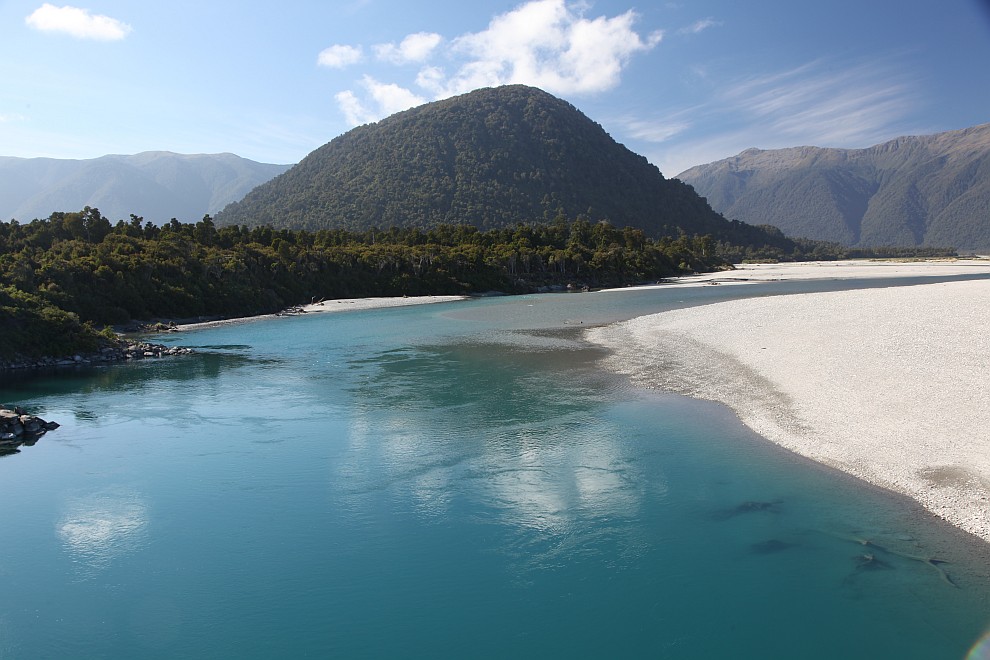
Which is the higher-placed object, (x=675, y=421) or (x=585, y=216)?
(x=585, y=216)

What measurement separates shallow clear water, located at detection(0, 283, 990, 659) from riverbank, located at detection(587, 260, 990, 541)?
110 centimetres

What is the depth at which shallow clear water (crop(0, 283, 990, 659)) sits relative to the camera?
8672mm

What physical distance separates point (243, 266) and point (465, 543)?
68.9 meters

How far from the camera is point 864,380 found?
1969cm

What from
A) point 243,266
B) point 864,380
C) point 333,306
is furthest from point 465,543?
point 243,266

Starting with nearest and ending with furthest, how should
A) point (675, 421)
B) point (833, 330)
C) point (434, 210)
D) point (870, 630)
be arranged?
point (870, 630), point (675, 421), point (833, 330), point (434, 210)

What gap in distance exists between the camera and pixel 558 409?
67.7 ft

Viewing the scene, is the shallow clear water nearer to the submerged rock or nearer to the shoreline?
the submerged rock

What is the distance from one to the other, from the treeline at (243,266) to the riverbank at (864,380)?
3701 cm

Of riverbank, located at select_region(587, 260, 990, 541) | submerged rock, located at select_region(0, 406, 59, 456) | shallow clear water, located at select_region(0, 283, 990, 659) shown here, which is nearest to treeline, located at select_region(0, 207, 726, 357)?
submerged rock, located at select_region(0, 406, 59, 456)

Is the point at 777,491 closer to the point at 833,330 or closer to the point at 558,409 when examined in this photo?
the point at 558,409

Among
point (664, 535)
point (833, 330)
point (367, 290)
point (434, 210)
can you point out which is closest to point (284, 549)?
point (664, 535)

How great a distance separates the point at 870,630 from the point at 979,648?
4.06 ft

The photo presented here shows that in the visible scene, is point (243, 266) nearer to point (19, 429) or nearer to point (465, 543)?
point (19, 429)
